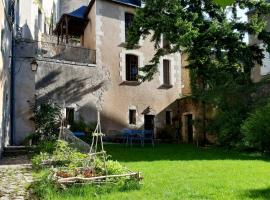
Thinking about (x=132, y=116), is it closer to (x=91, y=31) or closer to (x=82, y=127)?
(x=82, y=127)

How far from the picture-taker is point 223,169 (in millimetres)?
9500

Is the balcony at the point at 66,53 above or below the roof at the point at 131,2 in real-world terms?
below

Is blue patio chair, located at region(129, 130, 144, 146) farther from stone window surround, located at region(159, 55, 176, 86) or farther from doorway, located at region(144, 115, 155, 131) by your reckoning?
stone window surround, located at region(159, 55, 176, 86)

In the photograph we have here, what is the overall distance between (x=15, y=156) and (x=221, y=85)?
9704mm

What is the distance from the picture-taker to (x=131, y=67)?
2373cm

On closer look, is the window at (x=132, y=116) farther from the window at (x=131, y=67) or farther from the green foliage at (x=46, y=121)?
the green foliage at (x=46, y=121)

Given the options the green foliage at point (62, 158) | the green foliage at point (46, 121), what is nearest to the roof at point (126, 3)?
the green foliage at point (46, 121)

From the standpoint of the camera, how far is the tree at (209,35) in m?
17.6

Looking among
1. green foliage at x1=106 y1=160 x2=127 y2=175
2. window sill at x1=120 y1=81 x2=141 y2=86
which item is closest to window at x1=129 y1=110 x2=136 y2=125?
window sill at x1=120 y1=81 x2=141 y2=86

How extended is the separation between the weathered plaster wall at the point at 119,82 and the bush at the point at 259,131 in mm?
8408

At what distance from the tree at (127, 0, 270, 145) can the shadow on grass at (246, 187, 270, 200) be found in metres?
10.9

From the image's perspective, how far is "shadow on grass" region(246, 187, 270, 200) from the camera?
5.97m

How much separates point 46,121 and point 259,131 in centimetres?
870

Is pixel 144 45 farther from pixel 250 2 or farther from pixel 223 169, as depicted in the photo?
pixel 223 169
